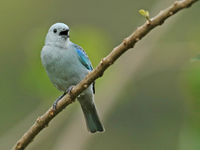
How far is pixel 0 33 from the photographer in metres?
7.69

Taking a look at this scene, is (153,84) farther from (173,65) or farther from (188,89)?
(188,89)

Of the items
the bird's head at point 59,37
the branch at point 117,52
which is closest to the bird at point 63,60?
the bird's head at point 59,37

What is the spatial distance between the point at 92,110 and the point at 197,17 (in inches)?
52.6

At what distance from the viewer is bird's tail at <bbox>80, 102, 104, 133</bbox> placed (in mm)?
4570

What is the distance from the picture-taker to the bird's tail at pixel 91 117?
4.57 meters

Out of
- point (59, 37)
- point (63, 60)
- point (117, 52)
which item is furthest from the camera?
point (59, 37)

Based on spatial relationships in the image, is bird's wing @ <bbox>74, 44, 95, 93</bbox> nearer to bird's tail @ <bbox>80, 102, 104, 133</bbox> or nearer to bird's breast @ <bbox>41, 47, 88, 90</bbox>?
bird's breast @ <bbox>41, 47, 88, 90</bbox>

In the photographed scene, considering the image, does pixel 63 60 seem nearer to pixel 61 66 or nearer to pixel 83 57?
pixel 61 66

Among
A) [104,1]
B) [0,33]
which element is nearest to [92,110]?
[0,33]

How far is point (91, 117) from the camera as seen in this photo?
4.80 meters

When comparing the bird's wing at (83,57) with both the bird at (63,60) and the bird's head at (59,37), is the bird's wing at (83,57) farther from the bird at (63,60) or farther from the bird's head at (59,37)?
the bird's head at (59,37)

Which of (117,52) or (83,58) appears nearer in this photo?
(117,52)

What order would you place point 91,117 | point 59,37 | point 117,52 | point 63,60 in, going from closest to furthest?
point 117,52, point 63,60, point 59,37, point 91,117

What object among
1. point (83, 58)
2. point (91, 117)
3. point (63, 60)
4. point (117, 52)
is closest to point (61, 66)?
point (63, 60)
